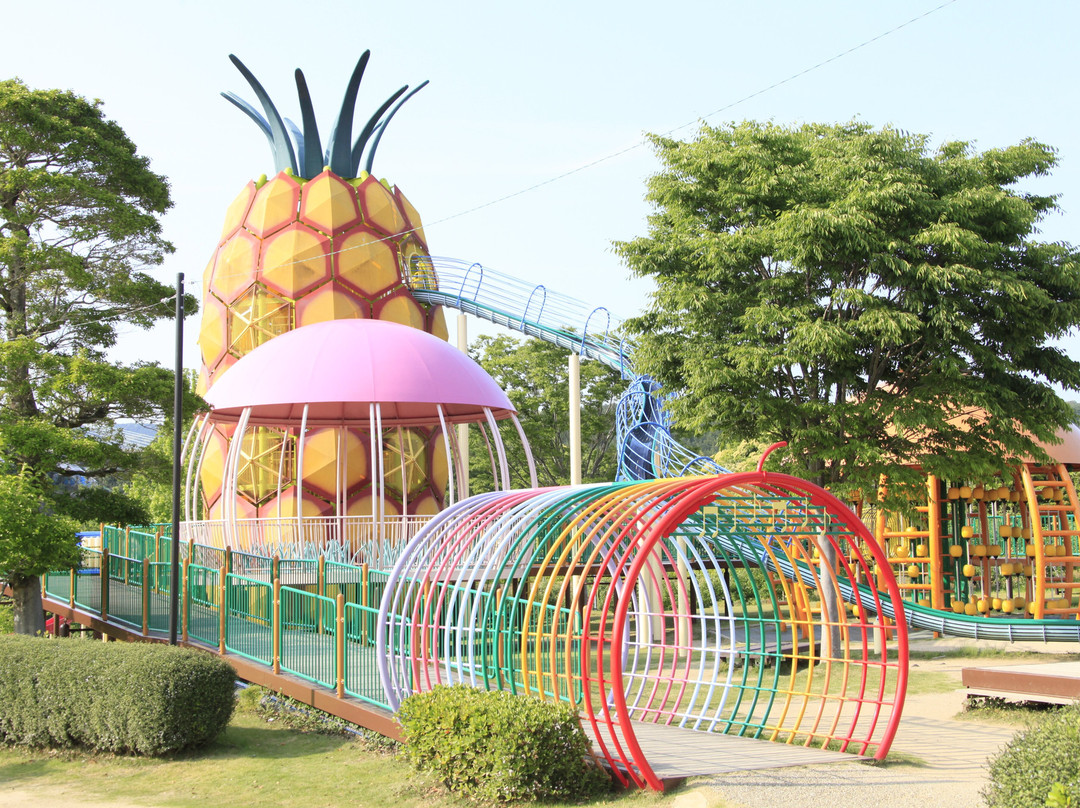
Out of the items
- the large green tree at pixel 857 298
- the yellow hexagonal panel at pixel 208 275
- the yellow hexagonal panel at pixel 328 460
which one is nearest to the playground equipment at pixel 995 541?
the large green tree at pixel 857 298

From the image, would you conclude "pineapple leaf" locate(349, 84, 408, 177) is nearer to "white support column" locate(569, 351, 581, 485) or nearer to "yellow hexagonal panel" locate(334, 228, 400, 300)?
"yellow hexagonal panel" locate(334, 228, 400, 300)

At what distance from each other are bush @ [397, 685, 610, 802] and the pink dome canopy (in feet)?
35.3

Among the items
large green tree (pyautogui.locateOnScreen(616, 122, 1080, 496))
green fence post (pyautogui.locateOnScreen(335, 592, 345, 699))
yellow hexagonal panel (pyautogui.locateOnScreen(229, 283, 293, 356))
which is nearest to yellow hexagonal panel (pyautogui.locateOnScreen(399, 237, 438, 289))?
yellow hexagonal panel (pyautogui.locateOnScreen(229, 283, 293, 356))

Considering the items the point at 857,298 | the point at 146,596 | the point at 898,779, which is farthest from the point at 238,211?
the point at 898,779

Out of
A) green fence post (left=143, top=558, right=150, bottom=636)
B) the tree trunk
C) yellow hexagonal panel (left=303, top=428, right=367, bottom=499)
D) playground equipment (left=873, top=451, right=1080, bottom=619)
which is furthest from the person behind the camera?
yellow hexagonal panel (left=303, top=428, right=367, bottom=499)

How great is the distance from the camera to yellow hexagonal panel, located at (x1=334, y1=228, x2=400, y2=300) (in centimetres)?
2833

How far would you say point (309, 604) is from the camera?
13.5 metres

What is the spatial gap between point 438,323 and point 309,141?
631 cm

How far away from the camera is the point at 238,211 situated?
29.5 m

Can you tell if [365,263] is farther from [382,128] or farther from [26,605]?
[26,605]

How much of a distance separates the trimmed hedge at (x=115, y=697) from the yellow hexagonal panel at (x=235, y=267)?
55.4 ft

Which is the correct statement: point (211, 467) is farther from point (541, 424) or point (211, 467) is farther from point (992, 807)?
point (992, 807)

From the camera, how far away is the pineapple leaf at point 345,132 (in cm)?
2964

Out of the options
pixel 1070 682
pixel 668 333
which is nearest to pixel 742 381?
pixel 668 333
